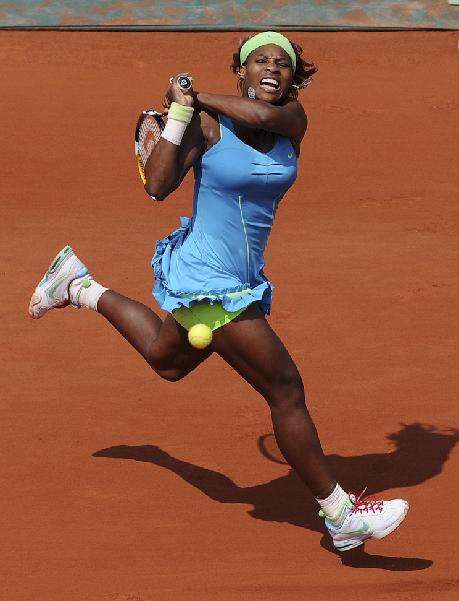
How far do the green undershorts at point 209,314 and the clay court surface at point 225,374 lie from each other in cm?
103

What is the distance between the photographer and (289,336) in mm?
9156

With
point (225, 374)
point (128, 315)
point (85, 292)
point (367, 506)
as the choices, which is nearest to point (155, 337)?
point (128, 315)

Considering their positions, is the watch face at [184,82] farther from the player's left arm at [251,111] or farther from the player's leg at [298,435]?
the player's leg at [298,435]

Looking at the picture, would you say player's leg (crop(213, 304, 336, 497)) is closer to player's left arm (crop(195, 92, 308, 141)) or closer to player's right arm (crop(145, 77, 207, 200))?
player's right arm (crop(145, 77, 207, 200))

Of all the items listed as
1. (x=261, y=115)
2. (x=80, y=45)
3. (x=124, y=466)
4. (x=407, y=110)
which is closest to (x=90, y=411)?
(x=124, y=466)

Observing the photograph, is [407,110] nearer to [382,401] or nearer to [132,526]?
[382,401]

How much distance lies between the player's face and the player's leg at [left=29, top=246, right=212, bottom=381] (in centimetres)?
113

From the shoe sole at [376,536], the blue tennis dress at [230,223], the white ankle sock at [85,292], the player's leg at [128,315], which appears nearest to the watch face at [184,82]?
the blue tennis dress at [230,223]

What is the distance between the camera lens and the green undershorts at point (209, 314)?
614 cm

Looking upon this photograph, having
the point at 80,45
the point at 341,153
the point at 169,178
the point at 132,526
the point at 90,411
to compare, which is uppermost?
the point at 80,45

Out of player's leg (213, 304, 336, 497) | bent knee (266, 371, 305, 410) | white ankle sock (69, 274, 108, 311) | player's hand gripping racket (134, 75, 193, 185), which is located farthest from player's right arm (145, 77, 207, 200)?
white ankle sock (69, 274, 108, 311)

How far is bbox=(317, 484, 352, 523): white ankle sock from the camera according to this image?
20.3 ft

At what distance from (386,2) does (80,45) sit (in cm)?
363

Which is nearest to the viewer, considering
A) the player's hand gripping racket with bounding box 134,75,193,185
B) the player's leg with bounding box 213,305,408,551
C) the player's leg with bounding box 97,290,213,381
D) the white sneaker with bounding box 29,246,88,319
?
the player's leg with bounding box 213,305,408,551
